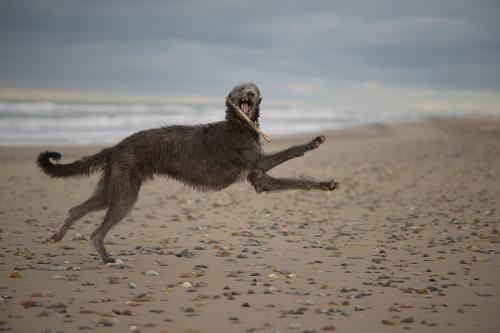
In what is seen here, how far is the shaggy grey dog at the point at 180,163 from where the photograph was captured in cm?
775

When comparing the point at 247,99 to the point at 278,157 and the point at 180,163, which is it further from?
the point at 180,163

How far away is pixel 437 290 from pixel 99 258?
426 centimetres

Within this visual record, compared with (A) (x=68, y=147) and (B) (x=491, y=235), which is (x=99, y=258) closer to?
(B) (x=491, y=235)

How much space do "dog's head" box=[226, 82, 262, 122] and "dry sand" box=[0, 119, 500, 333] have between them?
1.90 meters

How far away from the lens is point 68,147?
76.0 feet

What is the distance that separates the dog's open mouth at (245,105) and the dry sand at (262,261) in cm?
194

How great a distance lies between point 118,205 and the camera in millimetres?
7770

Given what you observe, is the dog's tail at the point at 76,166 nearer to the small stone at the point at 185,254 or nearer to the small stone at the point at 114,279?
the small stone at the point at 185,254

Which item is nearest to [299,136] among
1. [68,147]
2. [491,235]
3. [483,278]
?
[68,147]

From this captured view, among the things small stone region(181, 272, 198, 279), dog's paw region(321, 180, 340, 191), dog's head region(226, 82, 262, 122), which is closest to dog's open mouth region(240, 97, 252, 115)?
dog's head region(226, 82, 262, 122)

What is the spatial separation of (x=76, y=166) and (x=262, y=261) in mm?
2770

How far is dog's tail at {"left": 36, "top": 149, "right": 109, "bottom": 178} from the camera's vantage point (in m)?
7.96

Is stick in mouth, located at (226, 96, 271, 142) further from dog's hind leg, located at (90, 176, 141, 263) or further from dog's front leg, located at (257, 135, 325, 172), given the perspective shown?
dog's hind leg, located at (90, 176, 141, 263)

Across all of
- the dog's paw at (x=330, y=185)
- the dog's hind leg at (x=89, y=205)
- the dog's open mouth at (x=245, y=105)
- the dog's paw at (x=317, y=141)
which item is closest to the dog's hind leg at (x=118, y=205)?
the dog's hind leg at (x=89, y=205)
